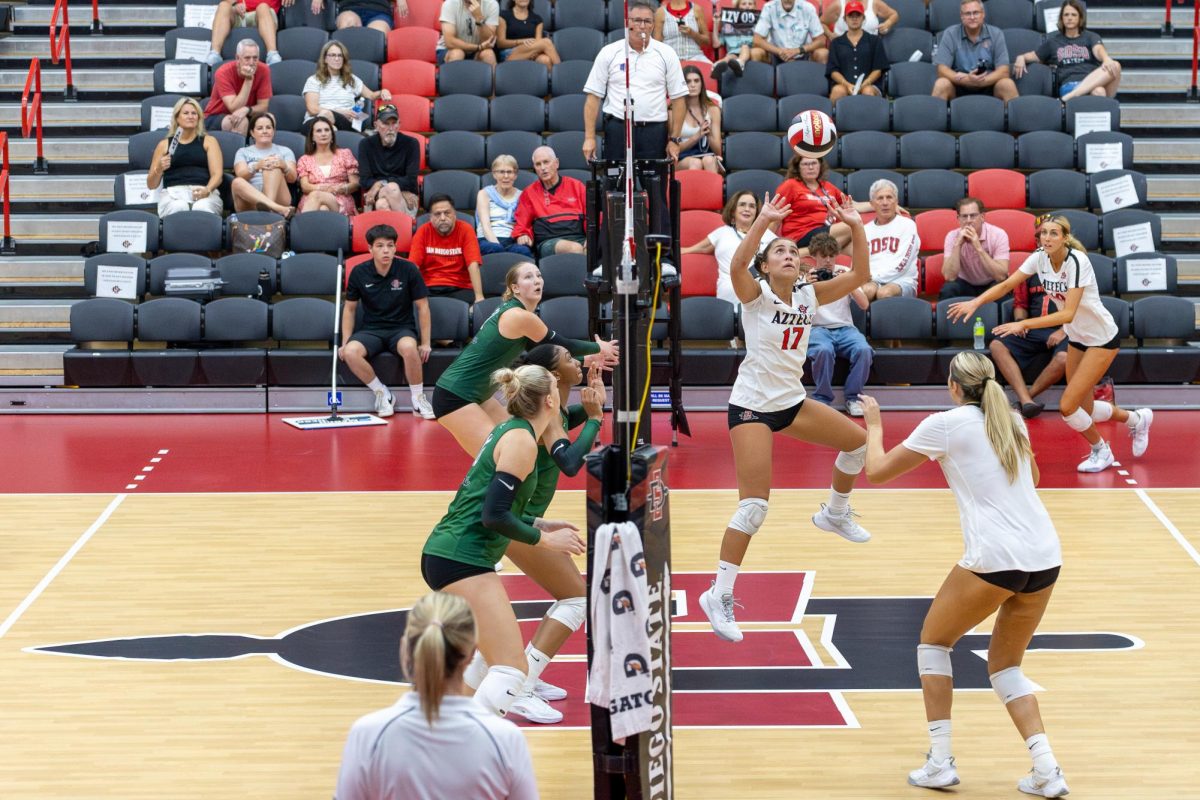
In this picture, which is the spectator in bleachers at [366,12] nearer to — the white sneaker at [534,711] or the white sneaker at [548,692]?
the white sneaker at [548,692]

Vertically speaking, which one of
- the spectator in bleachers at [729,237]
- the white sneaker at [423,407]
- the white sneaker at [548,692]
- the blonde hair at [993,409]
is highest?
the spectator in bleachers at [729,237]

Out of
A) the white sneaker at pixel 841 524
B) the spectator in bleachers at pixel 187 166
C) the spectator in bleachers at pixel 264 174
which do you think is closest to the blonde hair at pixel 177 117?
the spectator in bleachers at pixel 187 166

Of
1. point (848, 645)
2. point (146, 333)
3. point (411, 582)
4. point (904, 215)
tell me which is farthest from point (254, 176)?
point (848, 645)

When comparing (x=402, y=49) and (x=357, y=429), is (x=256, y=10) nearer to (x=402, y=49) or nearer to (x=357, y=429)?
(x=402, y=49)

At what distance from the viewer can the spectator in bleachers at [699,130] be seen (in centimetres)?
1291

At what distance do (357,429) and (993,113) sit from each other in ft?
21.9

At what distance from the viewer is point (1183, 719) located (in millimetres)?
5711

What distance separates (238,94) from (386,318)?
3375 millimetres

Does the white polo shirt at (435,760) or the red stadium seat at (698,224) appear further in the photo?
the red stadium seat at (698,224)

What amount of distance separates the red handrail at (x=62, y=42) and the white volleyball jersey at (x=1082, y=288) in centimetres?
963

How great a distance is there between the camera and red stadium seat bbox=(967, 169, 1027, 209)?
Answer: 12.9 metres

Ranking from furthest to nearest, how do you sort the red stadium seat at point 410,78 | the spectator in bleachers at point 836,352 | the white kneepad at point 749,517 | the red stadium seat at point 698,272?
the red stadium seat at point 410,78 < the red stadium seat at point 698,272 < the spectator in bleachers at point 836,352 < the white kneepad at point 749,517

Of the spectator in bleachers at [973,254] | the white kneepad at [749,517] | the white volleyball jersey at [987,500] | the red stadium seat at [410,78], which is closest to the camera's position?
the white volleyball jersey at [987,500]

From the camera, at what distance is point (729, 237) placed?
38.6 ft
